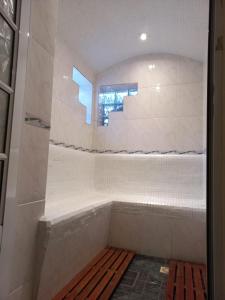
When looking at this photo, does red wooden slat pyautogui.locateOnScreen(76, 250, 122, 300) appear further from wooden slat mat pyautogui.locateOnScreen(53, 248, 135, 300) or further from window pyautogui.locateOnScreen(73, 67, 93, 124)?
window pyautogui.locateOnScreen(73, 67, 93, 124)

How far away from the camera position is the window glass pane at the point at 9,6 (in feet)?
2.98

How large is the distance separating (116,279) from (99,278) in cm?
13

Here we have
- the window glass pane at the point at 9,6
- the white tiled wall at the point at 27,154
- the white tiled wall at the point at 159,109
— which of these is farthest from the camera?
the white tiled wall at the point at 159,109

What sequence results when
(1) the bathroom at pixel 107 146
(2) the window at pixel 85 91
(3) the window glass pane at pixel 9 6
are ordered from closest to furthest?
(3) the window glass pane at pixel 9 6
(1) the bathroom at pixel 107 146
(2) the window at pixel 85 91

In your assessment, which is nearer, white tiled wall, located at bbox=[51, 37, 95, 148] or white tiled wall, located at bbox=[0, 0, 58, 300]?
white tiled wall, located at bbox=[0, 0, 58, 300]

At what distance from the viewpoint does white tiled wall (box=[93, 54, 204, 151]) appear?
284cm

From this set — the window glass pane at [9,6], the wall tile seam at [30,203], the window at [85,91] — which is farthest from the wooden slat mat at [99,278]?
the window at [85,91]

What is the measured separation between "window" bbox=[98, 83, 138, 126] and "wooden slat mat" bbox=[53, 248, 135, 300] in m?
1.90

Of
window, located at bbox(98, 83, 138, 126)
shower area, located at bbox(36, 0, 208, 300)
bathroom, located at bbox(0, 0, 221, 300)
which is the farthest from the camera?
window, located at bbox(98, 83, 138, 126)

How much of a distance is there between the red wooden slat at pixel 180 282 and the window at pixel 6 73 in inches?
51.5

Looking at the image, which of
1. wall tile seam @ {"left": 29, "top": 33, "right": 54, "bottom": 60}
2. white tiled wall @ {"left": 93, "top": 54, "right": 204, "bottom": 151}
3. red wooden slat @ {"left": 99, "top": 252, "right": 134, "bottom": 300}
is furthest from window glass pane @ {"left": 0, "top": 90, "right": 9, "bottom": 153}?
white tiled wall @ {"left": 93, "top": 54, "right": 204, "bottom": 151}

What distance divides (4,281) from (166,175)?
2216mm

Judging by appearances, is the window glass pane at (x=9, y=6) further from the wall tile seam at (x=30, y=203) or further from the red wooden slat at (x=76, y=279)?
the red wooden slat at (x=76, y=279)

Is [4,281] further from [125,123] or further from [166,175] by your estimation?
[125,123]
